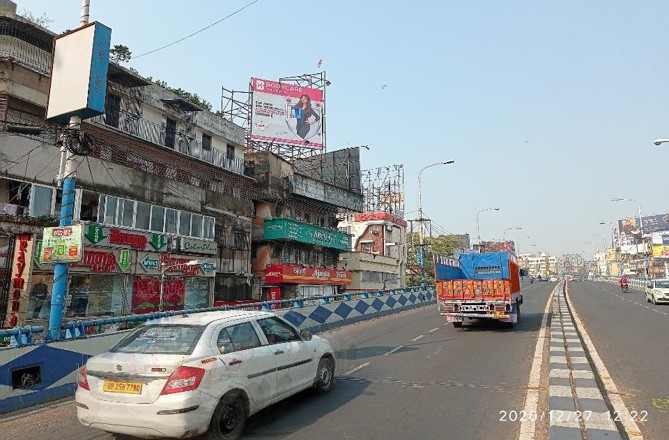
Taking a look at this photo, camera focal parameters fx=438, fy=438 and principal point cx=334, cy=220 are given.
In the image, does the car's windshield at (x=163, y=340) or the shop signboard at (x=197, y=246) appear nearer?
the car's windshield at (x=163, y=340)

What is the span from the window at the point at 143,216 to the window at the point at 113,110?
460 cm

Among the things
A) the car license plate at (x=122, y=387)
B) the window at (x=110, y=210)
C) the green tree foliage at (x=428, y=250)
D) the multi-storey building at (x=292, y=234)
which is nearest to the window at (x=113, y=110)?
the window at (x=110, y=210)

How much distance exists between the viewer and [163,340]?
218 inches

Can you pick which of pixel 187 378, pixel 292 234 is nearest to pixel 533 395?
pixel 187 378

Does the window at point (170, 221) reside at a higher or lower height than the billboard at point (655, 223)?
lower

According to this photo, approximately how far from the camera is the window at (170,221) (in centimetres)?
2534

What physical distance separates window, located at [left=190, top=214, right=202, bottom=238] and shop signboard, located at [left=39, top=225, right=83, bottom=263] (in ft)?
61.3

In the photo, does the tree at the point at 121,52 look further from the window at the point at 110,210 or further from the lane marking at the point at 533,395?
the lane marking at the point at 533,395

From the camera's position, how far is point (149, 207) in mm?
24266

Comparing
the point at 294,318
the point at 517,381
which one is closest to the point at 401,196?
the point at 294,318

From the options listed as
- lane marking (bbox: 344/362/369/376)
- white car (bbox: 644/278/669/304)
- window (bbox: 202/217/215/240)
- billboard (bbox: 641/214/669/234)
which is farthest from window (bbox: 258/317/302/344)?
billboard (bbox: 641/214/669/234)

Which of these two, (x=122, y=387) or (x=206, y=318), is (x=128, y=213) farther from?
(x=122, y=387)

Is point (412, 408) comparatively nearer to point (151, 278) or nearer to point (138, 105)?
point (151, 278)

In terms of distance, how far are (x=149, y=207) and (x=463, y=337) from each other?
60.0ft
